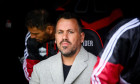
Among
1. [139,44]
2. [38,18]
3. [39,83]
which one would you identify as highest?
[38,18]

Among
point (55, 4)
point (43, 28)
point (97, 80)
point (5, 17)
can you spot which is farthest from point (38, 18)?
point (97, 80)

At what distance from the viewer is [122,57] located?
0.91 m

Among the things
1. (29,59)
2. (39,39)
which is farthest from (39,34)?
(29,59)

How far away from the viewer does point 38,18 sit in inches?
78.9

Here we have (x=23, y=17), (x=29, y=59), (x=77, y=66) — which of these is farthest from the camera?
(x=23, y=17)

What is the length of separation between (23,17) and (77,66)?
1303 millimetres

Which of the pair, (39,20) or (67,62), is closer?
(67,62)

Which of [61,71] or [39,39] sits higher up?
[39,39]

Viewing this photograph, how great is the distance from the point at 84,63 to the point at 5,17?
1.48m

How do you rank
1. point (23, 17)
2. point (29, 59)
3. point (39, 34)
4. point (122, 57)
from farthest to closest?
1. point (23, 17)
2. point (29, 59)
3. point (39, 34)
4. point (122, 57)

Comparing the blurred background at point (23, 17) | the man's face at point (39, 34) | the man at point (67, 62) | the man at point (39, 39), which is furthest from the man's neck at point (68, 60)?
the blurred background at point (23, 17)

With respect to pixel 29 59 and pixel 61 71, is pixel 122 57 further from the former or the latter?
pixel 29 59

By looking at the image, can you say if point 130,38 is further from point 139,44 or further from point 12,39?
point 12,39

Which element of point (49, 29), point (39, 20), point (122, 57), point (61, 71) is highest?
point (39, 20)
